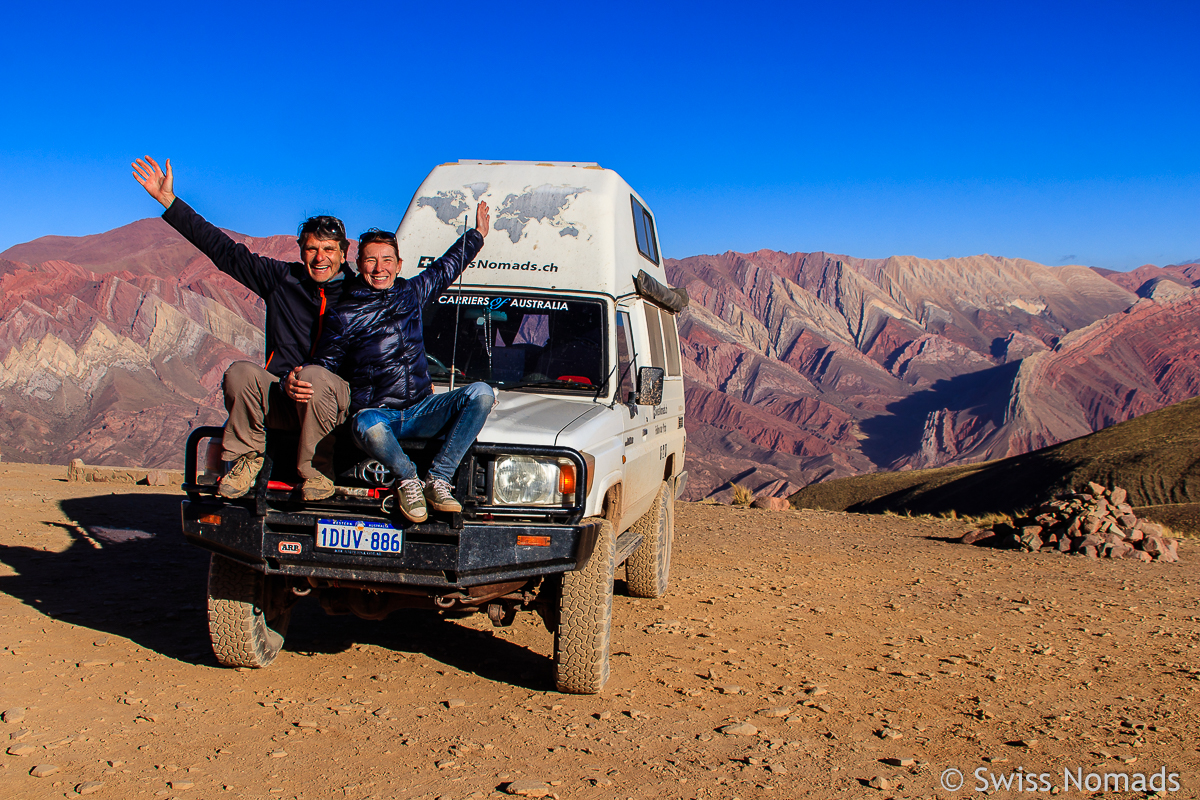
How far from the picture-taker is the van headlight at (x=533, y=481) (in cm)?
422

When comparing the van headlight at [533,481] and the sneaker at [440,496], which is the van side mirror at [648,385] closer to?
the van headlight at [533,481]

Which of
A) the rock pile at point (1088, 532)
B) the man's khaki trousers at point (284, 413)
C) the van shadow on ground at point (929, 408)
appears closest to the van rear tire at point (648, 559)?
the man's khaki trousers at point (284, 413)

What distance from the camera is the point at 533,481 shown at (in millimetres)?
4246

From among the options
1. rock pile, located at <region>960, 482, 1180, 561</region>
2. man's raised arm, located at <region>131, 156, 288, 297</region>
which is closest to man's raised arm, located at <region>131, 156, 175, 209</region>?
man's raised arm, located at <region>131, 156, 288, 297</region>

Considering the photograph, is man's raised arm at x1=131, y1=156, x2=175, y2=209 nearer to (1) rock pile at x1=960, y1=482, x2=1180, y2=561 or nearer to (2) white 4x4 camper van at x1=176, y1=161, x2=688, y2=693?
(2) white 4x4 camper van at x1=176, y1=161, x2=688, y2=693

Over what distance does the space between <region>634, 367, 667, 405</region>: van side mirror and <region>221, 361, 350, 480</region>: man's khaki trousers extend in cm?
196

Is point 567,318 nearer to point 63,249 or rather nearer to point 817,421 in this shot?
point 817,421

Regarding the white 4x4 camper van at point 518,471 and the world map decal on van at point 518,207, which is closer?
the white 4x4 camper van at point 518,471

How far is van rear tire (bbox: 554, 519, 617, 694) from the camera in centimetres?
448

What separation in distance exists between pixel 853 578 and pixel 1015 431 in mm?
132506

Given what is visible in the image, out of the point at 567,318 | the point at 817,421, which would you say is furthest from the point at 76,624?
A: the point at 817,421

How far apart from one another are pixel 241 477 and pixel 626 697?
7.58ft

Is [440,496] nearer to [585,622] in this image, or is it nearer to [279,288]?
[585,622]

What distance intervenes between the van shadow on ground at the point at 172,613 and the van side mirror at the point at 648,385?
69.4 inches
